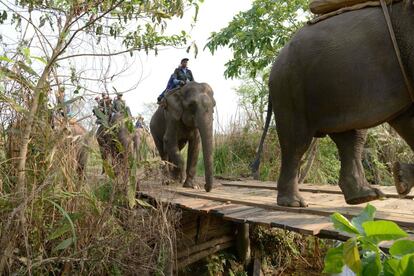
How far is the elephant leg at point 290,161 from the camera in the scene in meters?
3.11

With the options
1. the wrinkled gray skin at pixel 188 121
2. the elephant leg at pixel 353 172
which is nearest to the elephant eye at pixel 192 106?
the wrinkled gray skin at pixel 188 121

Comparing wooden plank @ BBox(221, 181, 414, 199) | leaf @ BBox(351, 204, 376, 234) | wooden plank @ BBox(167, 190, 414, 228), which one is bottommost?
wooden plank @ BBox(167, 190, 414, 228)

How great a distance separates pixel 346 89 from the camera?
9.02 ft

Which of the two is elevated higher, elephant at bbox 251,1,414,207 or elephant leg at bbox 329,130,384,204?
elephant at bbox 251,1,414,207

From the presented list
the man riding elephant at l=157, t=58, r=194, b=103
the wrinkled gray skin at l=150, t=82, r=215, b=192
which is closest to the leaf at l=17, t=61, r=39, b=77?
the wrinkled gray skin at l=150, t=82, r=215, b=192

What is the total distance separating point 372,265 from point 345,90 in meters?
2.26

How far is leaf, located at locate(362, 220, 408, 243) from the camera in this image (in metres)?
0.62

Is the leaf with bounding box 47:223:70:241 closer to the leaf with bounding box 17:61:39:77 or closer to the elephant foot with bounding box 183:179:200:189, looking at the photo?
the leaf with bounding box 17:61:39:77

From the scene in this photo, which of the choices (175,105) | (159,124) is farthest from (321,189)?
(159,124)

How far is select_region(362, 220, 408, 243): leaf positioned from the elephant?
221 cm

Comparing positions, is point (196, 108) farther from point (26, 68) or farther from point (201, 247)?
point (26, 68)

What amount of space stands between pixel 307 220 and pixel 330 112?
761 mm

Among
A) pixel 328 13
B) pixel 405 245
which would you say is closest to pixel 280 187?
pixel 328 13

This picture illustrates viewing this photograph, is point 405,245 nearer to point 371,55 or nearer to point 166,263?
point 371,55
